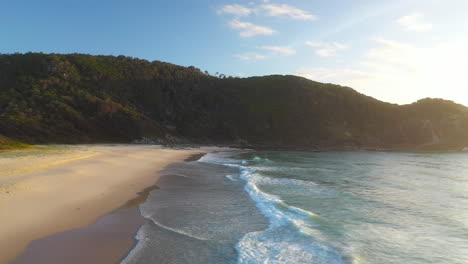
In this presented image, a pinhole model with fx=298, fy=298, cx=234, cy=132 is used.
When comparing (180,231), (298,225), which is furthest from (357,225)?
(180,231)

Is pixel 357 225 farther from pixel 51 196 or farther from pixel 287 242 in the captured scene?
pixel 51 196

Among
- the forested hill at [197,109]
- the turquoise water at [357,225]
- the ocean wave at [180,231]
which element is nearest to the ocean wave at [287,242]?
the turquoise water at [357,225]

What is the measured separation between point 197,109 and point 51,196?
73.4m

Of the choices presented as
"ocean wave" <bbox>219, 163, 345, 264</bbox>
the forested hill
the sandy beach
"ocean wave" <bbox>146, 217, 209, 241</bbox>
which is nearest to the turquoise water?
"ocean wave" <bbox>219, 163, 345, 264</bbox>

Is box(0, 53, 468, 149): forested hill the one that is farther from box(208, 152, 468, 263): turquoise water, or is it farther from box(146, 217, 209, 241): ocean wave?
box(146, 217, 209, 241): ocean wave

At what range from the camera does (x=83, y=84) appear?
69.5 meters

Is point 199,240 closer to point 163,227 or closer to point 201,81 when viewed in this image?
point 163,227

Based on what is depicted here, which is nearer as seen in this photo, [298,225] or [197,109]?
[298,225]

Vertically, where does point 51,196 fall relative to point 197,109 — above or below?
below

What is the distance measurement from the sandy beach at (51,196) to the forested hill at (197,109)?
36784mm

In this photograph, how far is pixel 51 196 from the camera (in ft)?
37.7

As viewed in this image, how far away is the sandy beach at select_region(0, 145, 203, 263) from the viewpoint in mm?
8109

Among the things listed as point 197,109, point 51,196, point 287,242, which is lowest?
point 287,242

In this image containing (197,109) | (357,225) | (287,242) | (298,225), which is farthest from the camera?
(197,109)
